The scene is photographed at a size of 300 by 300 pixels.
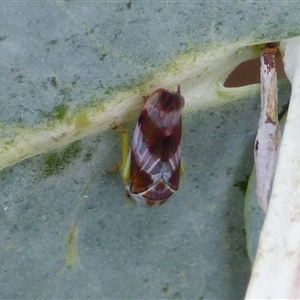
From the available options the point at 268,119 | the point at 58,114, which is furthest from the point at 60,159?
the point at 268,119

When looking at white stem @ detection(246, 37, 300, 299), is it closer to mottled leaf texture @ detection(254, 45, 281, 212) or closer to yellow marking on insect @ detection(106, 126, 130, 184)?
mottled leaf texture @ detection(254, 45, 281, 212)

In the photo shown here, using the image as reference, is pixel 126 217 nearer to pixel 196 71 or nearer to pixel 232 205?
pixel 232 205

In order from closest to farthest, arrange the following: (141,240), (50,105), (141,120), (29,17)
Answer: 1. (29,17)
2. (50,105)
3. (141,120)
4. (141,240)

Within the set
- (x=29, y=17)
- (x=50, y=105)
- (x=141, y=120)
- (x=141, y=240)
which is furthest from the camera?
(x=141, y=240)

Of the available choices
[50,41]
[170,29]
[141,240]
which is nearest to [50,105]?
[50,41]

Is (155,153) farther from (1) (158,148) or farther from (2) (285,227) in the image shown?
(2) (285,227)

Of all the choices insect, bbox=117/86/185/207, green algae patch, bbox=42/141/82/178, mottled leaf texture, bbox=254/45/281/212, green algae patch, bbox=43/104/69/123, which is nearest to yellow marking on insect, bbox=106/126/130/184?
insect, bbox=117/86/185/207
